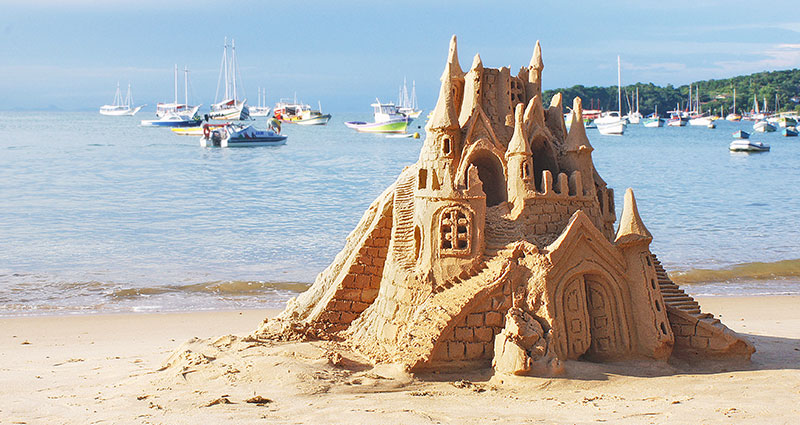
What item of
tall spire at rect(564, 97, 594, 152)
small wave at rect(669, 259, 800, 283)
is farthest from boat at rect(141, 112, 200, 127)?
tall spire at rect(564, 97, 594, 152)

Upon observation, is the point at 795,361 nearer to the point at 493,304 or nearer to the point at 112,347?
the point at 493,304

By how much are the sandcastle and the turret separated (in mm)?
14

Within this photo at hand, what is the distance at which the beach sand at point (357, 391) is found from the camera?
28.1 feet

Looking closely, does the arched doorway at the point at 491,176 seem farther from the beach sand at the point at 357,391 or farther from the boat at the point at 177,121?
the boat at the point at 177,121

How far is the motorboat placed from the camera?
229ft

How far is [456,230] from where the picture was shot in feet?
32.0

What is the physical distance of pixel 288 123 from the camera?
12519 cm

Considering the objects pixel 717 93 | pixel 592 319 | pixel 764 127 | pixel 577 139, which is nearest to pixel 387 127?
pixel 764 127

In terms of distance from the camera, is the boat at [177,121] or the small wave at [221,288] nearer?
the small wave at [221,288]

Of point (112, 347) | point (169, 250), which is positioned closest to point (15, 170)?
point (169, 250)

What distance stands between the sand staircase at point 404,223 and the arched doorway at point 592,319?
200 cm

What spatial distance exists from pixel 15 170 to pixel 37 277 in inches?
1455

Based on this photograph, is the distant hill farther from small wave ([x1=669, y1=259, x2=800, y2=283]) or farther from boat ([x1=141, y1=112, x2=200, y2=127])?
small wave ([x1=669, y1=259, x2=800, y2=283])

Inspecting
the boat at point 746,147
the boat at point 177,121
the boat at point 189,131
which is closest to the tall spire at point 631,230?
the boat at point 746,147
